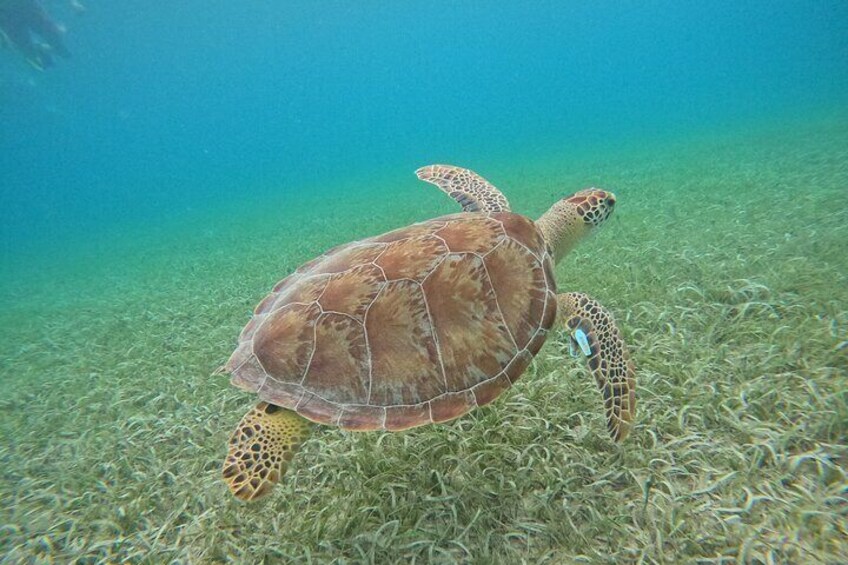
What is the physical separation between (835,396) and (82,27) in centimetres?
10067

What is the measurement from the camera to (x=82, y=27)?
217 ft

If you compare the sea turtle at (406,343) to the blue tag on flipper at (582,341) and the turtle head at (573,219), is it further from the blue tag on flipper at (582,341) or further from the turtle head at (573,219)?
the turtle head at (573,219)

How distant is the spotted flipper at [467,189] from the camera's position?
4.29 meters

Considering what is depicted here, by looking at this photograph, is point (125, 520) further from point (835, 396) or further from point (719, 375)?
point (835, 396)

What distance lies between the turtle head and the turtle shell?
2.65ft

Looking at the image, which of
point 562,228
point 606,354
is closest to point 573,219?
point 562,228

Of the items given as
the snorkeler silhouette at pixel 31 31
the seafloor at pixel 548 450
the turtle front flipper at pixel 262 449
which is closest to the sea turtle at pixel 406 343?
the turtle front flipper at pixel 262 449

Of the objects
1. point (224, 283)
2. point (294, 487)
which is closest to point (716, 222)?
point (294, 487)

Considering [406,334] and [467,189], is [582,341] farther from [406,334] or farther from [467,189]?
[467,189]

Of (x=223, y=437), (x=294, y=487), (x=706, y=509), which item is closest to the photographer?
(x=706, y=509)

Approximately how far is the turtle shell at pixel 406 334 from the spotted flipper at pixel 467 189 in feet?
4.48

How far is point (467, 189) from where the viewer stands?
454 centimetres

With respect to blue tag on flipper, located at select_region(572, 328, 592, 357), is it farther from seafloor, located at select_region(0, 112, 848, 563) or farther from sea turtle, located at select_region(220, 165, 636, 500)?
seafloor, located at select_region(0, 112, 848, 563)

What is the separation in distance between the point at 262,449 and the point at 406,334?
3.95ft
